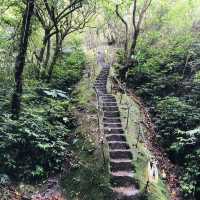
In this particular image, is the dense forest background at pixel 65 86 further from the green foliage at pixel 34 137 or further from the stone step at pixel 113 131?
the stone step at pixel 113 131

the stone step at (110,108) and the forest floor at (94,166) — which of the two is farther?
the stone step at (110,108)

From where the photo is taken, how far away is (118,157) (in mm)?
12711

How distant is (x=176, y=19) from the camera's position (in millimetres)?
29922

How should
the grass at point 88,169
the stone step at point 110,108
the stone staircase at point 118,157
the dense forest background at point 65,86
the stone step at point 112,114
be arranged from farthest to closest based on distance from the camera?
the stone step at point 110,108 < the stone step at point 112,114 < the dense forest background at point 65,86 < the grass at point 88,169 < the stone staircase at point 118,157

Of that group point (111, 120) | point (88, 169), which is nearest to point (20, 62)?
point (88, 169)

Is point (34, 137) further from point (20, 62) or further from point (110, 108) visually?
point (110, 108)

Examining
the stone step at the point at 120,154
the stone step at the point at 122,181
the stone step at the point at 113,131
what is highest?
the stone step at the point at 113,131

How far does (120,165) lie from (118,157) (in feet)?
2.04

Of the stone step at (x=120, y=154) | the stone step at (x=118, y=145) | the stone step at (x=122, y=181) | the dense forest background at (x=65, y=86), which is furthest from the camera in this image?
the stone step at (x=118, y=145)

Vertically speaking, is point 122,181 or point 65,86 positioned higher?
point 65,86

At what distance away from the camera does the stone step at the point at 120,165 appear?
11998mm

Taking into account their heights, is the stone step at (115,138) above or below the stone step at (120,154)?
above

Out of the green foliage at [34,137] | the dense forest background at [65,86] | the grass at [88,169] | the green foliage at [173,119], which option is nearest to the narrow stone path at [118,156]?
the grass at [88,169]

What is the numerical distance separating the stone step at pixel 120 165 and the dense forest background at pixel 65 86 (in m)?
1.97
